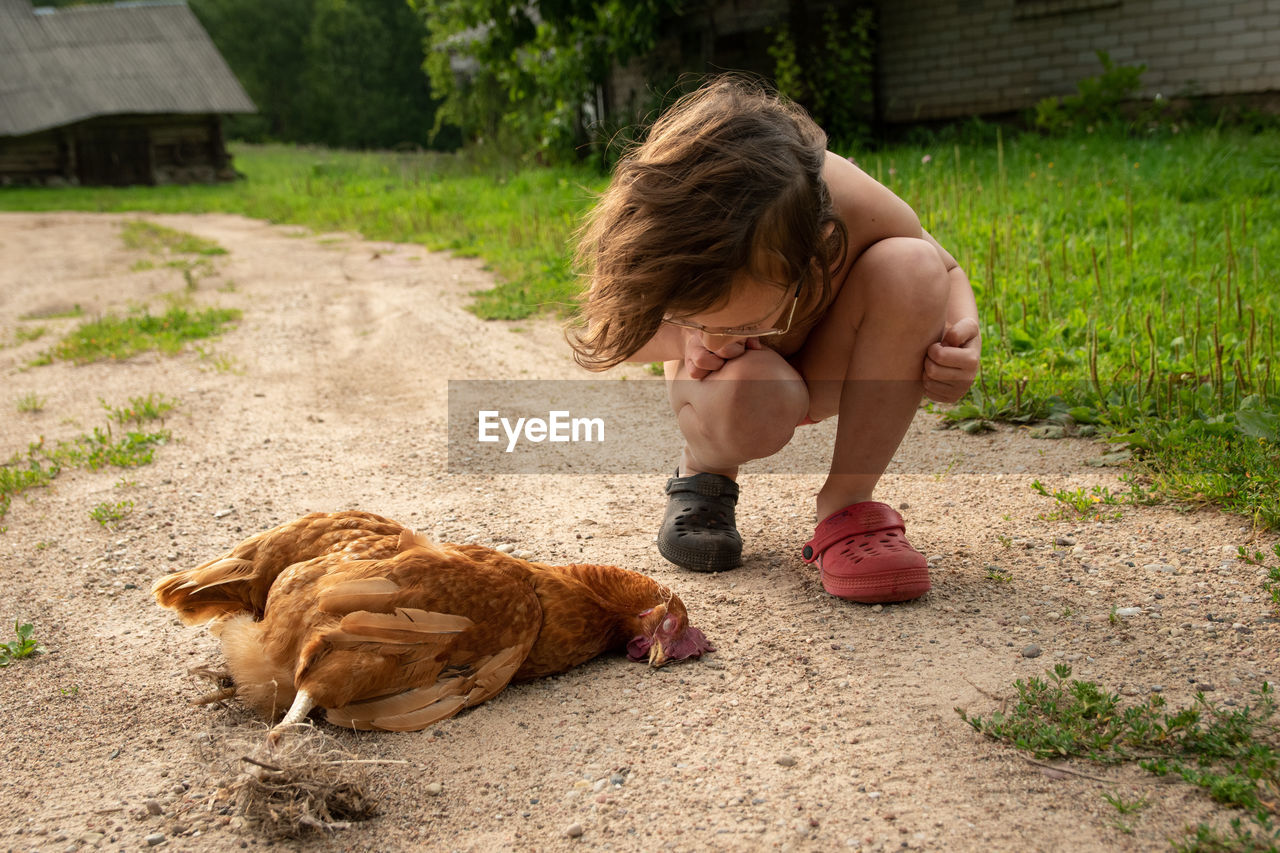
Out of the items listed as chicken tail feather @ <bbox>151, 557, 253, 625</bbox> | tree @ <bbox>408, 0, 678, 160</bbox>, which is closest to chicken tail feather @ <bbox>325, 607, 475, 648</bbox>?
chicken tail feather @ <bbox>151, 557, 253, 625</bbox>

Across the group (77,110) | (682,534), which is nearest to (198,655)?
(682,534)

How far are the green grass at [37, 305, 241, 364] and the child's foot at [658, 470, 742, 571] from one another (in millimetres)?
3807

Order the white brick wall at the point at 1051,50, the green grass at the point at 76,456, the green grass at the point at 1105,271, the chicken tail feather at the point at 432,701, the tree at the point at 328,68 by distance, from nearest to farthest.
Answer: the chicken tail feather at the point at 432,701 → the green grass at the point at 1105,271 → the green grass at the point at 76,456 → the white brick wall at the point at 1051,50 → the tree at the point at 328,68

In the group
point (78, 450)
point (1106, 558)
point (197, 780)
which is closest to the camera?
point (197, 780)

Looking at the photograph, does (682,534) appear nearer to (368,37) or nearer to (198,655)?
(198,655)

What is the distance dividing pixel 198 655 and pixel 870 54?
11.3m

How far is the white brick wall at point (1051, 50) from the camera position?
31.5 ft

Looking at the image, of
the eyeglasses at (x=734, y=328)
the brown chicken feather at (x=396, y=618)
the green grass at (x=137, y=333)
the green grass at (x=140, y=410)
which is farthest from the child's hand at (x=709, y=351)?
the green grass at (x=137, y=333)

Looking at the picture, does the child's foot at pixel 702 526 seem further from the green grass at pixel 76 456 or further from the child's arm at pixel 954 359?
the green grass at pixel 76 456

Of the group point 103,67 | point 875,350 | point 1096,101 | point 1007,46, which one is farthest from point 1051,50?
point 103,67

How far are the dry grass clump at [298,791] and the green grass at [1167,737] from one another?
3.73 feet

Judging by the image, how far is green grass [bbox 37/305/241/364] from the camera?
524cm

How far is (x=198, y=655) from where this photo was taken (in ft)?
7.41

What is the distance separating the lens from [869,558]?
7.43 feet
